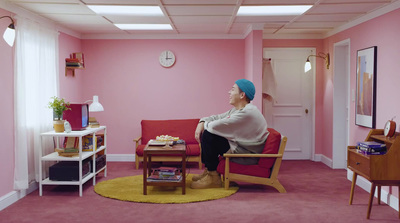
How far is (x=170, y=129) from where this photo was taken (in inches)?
274

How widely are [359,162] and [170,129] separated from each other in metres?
3.56

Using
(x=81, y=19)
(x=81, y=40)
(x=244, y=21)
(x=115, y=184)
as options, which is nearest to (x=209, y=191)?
(x=115, y=184)

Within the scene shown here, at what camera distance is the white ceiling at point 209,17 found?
465cm

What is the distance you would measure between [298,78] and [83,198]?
459 cm

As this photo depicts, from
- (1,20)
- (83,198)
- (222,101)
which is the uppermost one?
(1,20)

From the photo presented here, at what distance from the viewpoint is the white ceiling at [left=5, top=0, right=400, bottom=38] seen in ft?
15.3

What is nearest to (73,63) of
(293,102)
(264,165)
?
(264,165)

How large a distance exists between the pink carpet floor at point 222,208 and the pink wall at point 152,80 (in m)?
2.20

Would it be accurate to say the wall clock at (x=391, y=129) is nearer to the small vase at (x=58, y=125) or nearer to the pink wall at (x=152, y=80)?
the pink wall at (x=152, y=80)

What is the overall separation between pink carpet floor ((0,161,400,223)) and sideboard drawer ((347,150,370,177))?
479 millimetres

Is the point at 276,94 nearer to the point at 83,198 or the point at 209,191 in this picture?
the point at 209,191

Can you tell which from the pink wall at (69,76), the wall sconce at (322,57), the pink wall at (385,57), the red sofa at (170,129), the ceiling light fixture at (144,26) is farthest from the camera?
the red sofa at (170,129)

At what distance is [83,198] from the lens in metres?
4.78

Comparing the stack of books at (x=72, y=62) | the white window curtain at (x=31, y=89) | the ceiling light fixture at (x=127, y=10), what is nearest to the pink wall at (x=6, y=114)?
the white window curtain at (x=31, y=89)
